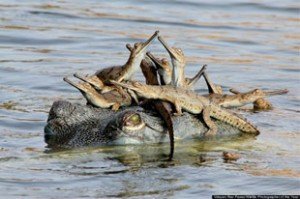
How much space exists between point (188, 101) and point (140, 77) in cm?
429

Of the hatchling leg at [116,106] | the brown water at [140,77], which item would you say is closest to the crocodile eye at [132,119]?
the brown water at [140,77]

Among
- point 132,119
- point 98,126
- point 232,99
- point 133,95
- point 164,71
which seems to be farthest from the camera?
point 232,99

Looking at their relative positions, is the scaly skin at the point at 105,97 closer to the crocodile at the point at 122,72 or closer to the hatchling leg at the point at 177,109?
the crocodile at the point at 122,72

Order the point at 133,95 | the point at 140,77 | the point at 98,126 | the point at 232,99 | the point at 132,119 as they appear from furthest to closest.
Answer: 1. the point at 140,77
2. the point at 232,99
3. the point at 133,95
4. the point at 98,126
5. the point at 132,119

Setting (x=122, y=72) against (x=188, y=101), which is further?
(x=122, y=72)

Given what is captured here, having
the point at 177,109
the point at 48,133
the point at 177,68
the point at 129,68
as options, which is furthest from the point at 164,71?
the point at 48,133

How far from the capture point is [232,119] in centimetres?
1027

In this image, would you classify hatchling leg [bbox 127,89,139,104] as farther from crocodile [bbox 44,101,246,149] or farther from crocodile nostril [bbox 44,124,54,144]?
crocodile nostril [bbox 44,124,54,144]

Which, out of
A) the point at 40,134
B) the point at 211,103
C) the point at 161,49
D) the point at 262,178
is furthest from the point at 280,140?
the point at 161,49

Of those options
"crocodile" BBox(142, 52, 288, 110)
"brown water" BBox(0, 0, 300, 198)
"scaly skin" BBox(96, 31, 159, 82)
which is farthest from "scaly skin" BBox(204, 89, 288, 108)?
"scaly skin" BBox(96, 31, 159, 82)

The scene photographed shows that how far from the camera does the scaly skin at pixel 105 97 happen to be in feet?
32.4

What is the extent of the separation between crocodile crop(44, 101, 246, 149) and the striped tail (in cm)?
9

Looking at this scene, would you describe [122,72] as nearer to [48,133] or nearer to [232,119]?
[48,133]

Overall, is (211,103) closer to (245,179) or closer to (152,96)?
(152,96)
